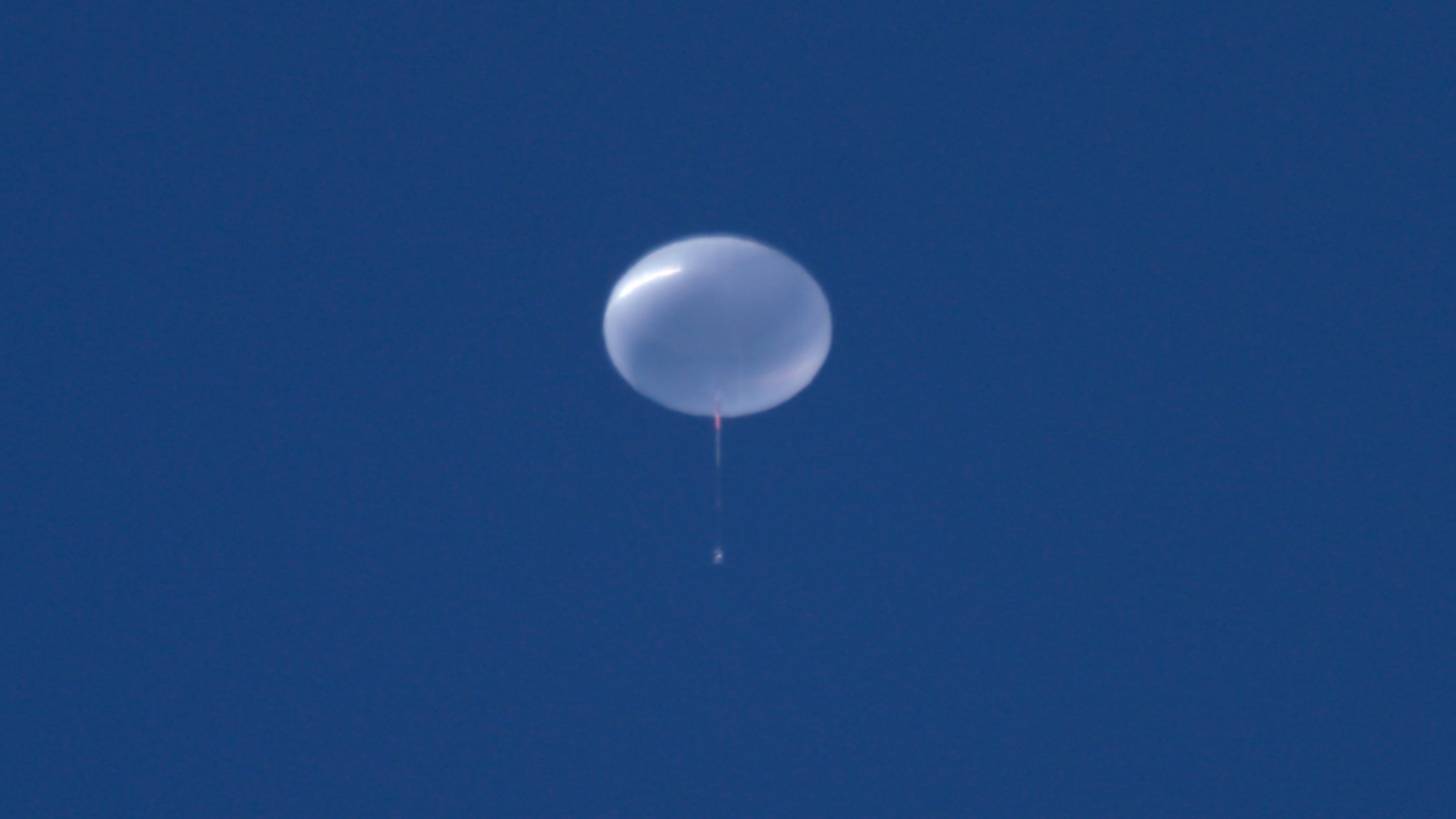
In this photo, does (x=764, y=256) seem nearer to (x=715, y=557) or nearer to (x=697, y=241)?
(x=697, y=241)

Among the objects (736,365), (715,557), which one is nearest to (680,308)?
(736,365)

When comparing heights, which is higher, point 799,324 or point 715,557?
point 799,324

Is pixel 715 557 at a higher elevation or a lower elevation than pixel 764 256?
lower

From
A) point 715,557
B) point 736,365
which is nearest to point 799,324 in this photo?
point 736,365

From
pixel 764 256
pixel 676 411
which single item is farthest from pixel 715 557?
pixel 764 256

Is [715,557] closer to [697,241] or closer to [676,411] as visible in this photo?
[676,411]

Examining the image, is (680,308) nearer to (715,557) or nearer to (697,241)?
(697,241)
